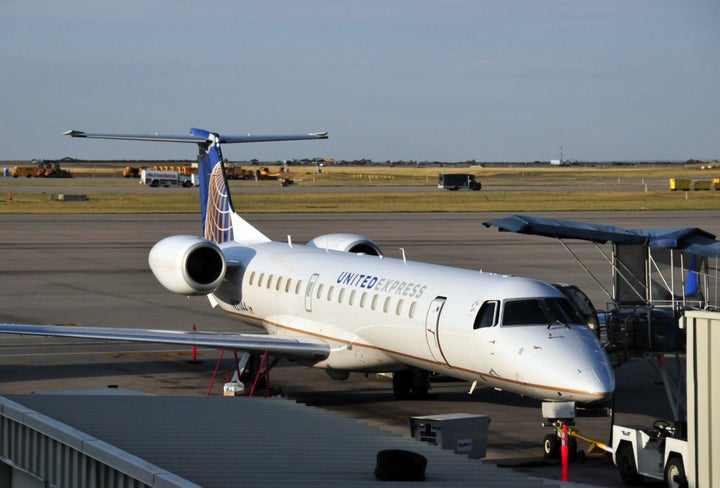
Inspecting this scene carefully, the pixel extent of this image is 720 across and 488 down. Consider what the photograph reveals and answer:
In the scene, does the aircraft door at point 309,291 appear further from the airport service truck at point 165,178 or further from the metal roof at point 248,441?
the airport service truck at point 165,178

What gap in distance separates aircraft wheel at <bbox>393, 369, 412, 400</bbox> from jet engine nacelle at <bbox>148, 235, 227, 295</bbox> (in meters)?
5.03

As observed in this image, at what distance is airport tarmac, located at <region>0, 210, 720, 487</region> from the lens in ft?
74.7

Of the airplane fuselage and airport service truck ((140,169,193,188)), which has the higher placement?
airport service truck ((140,169,193,188))

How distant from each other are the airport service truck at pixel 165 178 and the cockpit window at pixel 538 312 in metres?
118

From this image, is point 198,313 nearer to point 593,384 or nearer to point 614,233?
point 614,233

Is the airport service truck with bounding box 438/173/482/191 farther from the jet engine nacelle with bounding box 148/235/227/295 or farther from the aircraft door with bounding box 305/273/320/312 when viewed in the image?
the aircraft door with bounding box 305/273/320/312

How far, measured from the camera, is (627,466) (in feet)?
57.5

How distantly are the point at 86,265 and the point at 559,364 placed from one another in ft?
113

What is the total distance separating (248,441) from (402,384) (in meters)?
10.9

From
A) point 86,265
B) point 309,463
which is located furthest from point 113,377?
point 86,265

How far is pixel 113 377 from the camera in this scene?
26484 mm

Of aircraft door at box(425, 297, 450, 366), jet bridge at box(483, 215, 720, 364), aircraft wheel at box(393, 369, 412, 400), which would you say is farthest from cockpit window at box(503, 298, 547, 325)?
aircraft wheel at box(393, 369, 412, 400)

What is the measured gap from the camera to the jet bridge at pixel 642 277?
21469 mm

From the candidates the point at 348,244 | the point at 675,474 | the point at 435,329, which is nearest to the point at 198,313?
the point at 348,244
